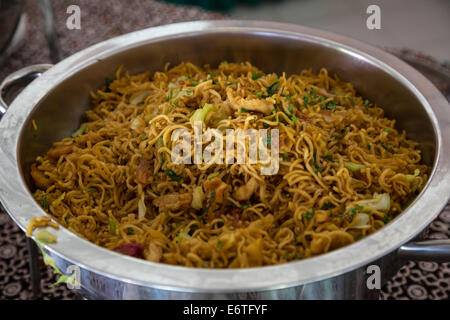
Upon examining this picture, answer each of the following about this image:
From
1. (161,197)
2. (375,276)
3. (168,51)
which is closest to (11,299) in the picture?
(161,197)

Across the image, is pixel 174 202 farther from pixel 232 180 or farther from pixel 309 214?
pixel 309 214

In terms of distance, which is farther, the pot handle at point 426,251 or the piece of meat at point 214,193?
the piece of meat at point 214,193

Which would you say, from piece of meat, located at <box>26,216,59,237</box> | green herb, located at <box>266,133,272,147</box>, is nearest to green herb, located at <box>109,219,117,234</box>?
piece of meat, located at <box>26,216,59,237</box>

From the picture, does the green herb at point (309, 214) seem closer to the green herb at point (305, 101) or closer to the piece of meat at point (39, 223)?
the green herb at point (305, 101)

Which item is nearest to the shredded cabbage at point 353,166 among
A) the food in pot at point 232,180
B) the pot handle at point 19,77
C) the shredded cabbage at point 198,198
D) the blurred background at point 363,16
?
the food in pot at point 232,180

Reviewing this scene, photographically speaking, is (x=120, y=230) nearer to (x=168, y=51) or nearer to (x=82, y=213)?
(x=82, y=213)

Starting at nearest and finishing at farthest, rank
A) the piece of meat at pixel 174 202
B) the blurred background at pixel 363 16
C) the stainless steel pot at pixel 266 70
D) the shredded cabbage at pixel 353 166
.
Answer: the stainless steel pot at pixel 266 70 < the piece of meat at pixel 174 202 < the shredded cabbage at pixel 353 166 < the blurred background at pixel 363 16

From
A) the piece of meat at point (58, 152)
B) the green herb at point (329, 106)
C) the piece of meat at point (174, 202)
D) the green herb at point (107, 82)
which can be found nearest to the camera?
the piece of meat at point (174, 202)

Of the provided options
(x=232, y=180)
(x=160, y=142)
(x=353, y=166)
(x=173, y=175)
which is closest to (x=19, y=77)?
(x=160, y=142)
